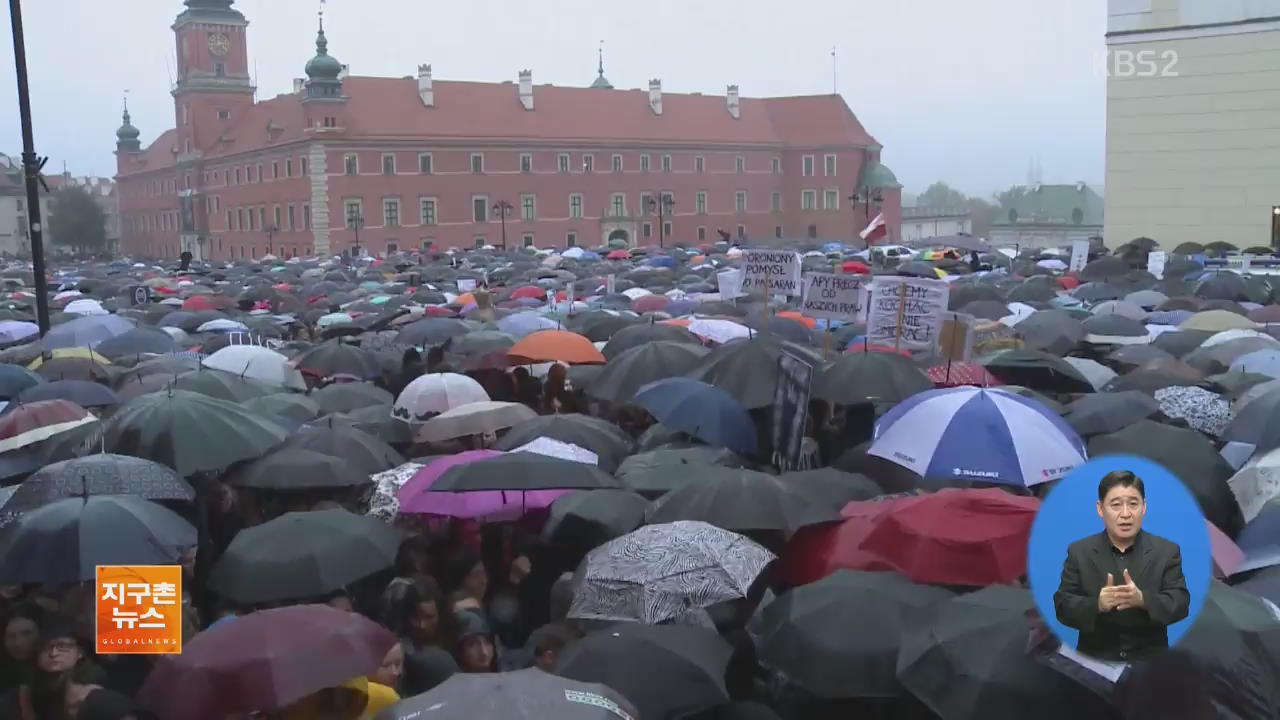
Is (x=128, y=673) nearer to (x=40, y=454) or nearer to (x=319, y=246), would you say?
(x=40, y=454)

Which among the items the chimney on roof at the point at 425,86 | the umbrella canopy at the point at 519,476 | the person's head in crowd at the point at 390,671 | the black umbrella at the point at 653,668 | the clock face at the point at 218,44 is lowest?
the person's head in crowd at the point at 390,671

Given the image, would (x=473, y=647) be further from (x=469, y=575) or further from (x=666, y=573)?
(x=469, y=575)

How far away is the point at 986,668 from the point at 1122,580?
64.6 inches

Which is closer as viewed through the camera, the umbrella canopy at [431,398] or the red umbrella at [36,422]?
the red umbrella at [36,422]

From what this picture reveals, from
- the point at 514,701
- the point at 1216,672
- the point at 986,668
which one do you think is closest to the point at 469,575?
the point at 514,701

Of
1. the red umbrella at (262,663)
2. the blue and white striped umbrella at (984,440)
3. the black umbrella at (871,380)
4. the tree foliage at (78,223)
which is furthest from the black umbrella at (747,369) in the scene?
the tree foliage at (78,223)

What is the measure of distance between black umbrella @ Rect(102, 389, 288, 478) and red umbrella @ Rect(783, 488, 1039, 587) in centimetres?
335

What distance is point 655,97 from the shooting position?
71.4 metres

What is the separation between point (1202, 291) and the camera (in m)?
15.9

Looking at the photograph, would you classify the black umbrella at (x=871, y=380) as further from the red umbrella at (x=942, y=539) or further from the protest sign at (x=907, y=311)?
the red umbrella at (x=942, y=539)

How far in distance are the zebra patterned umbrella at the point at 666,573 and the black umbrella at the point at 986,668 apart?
92cm

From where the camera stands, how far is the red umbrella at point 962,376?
8664mm

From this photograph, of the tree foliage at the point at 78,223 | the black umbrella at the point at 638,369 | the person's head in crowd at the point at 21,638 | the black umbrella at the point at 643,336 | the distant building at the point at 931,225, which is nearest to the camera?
the person's head in crowd at the point at 21,638

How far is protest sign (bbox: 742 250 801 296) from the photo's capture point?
10484 millimetres
